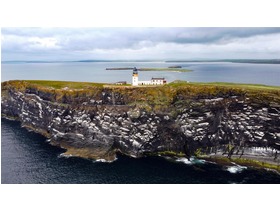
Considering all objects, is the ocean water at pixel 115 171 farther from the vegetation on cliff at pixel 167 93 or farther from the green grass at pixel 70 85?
the green grass at pixel 70 85

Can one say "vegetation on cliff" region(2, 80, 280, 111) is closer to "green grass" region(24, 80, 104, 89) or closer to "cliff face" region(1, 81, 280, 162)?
"cliff face" region(1, 81, 280, 162)

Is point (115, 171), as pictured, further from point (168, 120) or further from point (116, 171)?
point (168, 120)

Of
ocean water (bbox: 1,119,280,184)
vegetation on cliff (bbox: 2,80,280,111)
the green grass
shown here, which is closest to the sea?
ocean water (bbox: 1,119,280,184)

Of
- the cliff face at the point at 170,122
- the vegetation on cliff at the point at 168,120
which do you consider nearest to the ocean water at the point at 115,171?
the cliff face at the point at 170,122

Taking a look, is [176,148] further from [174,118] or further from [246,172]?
[246,172]

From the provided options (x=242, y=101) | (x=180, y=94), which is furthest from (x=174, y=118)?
(x=242, y=101)
